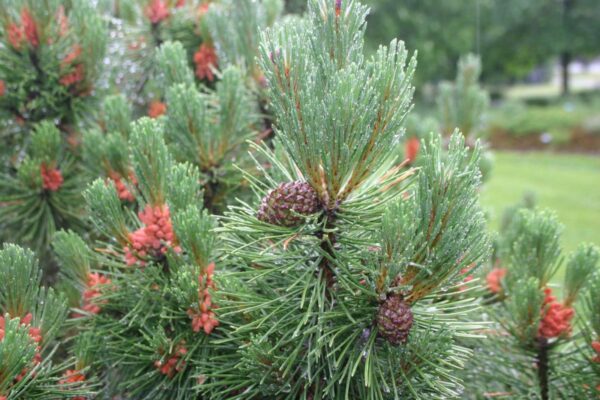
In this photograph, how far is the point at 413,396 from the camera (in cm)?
93

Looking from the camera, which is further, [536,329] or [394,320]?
[536,329]

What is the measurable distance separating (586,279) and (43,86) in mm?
1362

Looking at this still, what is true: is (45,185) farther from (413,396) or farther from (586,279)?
(586,279)

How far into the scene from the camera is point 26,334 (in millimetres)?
873

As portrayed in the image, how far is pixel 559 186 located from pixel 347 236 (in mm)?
11856

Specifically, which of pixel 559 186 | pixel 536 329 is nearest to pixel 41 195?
pixel 536 329

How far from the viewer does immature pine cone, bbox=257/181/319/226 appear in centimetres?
94

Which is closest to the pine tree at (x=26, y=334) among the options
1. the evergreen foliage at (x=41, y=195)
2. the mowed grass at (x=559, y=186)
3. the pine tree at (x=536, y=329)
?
the evergreen foliage at (x=41, y=195)

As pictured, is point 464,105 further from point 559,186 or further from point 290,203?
point 559,186

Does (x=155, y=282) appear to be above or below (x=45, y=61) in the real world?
below

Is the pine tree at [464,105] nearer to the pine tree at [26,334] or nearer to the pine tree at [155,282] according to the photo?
the pine tree at [155,282]

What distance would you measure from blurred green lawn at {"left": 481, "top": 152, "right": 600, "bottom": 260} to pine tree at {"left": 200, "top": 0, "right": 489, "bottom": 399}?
7413 millimetres

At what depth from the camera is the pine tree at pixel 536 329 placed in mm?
1235

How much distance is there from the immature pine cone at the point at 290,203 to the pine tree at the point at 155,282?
0.43 feet
